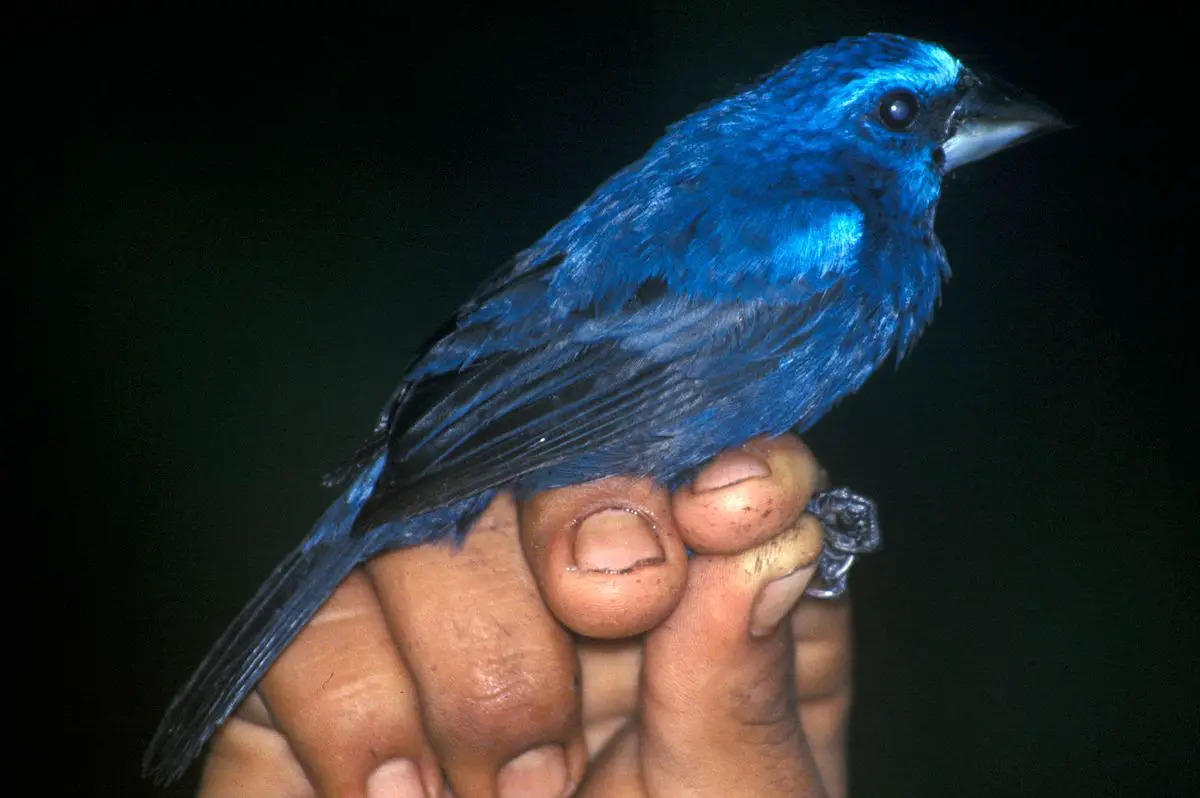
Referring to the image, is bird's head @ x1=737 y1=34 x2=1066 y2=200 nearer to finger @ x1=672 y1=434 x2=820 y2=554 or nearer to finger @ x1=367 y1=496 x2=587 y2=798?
finger @ x1=672 y1=434 x2=820 y2=554

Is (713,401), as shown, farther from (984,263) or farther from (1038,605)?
(1038,605)

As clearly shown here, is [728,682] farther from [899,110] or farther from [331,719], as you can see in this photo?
[899,110]

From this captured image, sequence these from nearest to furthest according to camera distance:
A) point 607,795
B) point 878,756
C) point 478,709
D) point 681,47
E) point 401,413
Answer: point 478,709, point 607,795, point 401,413, point 681,47, point 878,756

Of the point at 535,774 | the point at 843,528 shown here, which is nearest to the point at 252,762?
the point at 535,774

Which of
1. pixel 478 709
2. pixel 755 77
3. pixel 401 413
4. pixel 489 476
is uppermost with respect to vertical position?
pixel 755 77

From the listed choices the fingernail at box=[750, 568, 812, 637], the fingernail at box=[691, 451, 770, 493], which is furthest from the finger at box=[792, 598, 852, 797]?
the fingernail at box=[691, 451, 770, 493]

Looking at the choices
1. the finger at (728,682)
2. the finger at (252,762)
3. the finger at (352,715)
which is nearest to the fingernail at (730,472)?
the finger at (728,682)

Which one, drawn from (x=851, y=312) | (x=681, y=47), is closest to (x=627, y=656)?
(x=851, y=312)
